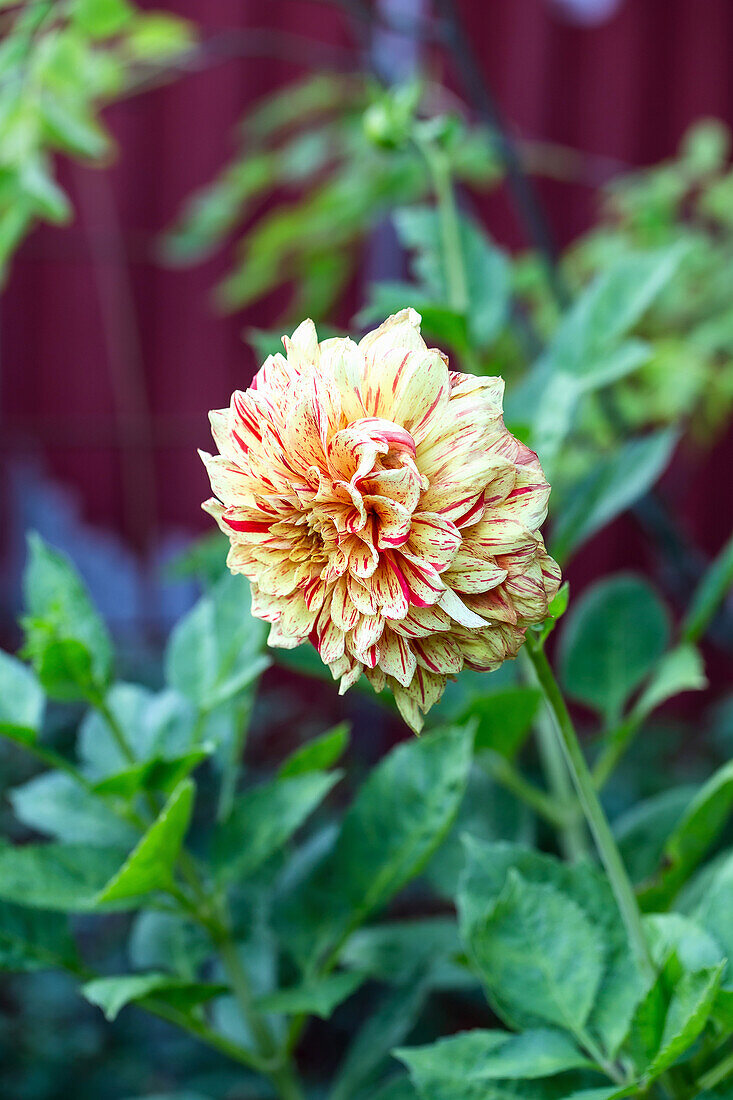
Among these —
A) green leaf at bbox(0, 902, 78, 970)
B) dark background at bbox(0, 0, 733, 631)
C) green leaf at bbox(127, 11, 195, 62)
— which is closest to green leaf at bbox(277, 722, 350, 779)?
green leaf at bbox(0, 902, 78, 970)

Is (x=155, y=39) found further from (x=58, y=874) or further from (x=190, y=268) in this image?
(x=190, y=268)

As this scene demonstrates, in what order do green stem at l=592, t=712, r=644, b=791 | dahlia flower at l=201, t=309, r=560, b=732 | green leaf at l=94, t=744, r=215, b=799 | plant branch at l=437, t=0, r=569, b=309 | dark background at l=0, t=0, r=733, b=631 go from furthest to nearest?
dark background at l=0, t=0, r=733, b=631 < plant branch at l=437, t=0, r=569, b=309 < green stem at l=592, t=712, r=644, b=791 < green leaf at l=94, t=744, r=215, b=799 < dahlia flower at l=201, t=309, r=560, b=732

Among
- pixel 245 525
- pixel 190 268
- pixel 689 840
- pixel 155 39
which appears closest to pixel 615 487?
pixel 689 840

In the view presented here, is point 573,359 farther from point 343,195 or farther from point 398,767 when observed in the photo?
point 343,195

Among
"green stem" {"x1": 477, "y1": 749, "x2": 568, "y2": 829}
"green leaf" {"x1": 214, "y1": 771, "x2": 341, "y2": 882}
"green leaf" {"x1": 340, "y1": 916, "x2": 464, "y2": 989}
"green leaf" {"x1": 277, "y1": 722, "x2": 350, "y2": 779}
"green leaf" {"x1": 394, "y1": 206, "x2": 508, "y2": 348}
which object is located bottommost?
"green leaf" {"x1": 340, "y1": 916, "x2": 464, "y2": 989}

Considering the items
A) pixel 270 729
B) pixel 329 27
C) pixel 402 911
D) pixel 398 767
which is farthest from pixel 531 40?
pixel 398 767

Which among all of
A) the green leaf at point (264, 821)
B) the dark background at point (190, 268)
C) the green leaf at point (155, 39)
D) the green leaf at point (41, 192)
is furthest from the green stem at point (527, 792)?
the dark background at point (190, 268)

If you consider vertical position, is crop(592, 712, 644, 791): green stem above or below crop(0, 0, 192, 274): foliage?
below

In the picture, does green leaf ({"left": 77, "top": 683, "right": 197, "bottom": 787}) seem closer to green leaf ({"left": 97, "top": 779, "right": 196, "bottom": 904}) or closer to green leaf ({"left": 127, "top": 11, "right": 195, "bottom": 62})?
green leaf ({"left": 97, "top": 779, "right": 196, "bottom": 904})

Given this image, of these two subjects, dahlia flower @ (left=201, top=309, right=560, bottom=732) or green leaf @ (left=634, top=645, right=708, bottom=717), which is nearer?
dahlia flower @ (left=201, top=309, right=560, bottom=732)
